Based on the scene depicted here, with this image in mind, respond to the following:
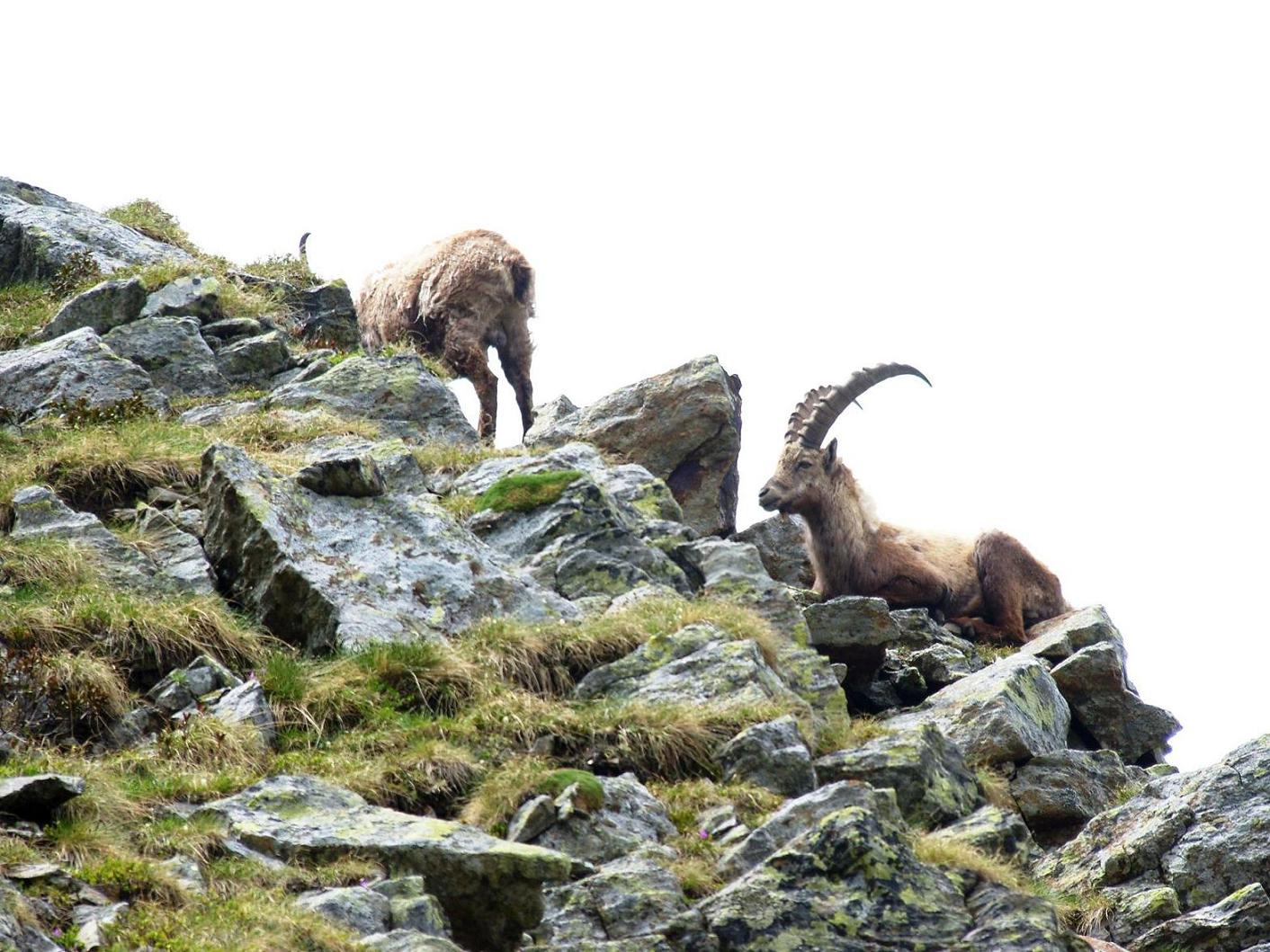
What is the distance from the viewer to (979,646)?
14211 mm

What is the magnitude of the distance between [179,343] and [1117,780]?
8.42m

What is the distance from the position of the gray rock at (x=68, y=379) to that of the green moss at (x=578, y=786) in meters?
6.08

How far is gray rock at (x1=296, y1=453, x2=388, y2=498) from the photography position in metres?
9.11

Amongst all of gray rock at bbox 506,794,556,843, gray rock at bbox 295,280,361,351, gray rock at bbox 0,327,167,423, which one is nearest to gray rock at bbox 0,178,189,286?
gray rock at bbox 295,280,361,351

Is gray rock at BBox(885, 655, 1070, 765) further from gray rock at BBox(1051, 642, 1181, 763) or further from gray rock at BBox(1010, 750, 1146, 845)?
gray rock at BBox(1051, 642, 1181, 763)

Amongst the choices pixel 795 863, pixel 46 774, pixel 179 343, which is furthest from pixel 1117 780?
pixel 179 343

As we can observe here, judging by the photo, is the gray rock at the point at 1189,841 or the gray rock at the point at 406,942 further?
the gray rock at the point at 1189,841

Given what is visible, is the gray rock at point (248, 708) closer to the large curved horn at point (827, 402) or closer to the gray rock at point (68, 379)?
the gray rock at point (68, 379)

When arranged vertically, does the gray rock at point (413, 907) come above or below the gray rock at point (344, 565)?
below

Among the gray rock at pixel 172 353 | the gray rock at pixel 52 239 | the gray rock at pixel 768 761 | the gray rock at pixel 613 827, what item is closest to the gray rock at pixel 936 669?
the gray rock at pixel 768 761

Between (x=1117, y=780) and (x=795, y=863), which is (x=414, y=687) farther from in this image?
(x=1117, y=780)

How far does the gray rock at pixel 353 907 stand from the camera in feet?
16.7

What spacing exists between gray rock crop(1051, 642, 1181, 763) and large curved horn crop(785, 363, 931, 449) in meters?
5.08

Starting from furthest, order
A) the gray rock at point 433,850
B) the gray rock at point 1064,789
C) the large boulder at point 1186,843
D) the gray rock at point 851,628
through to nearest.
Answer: the gray rock at point 851,628 < the gray rock at point 1064,789 < the large boulder at point 1186,843 < the gray rock at point 433,850
